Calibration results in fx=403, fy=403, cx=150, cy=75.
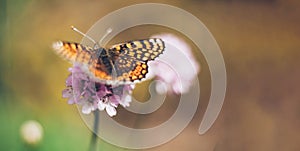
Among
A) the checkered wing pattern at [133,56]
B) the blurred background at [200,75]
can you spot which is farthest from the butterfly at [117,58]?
the blurred background at [200,75]

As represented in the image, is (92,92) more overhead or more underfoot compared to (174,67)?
more underfoot

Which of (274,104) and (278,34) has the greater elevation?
(278,34)

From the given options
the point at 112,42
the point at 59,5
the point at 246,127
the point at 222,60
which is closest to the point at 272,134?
the point at 246,127

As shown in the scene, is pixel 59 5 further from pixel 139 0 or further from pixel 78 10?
pixel 139 0

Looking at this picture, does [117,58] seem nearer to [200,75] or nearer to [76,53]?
[76,53]

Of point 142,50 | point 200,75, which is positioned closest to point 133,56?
point 142,50

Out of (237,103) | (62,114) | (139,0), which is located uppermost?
(139,0)
